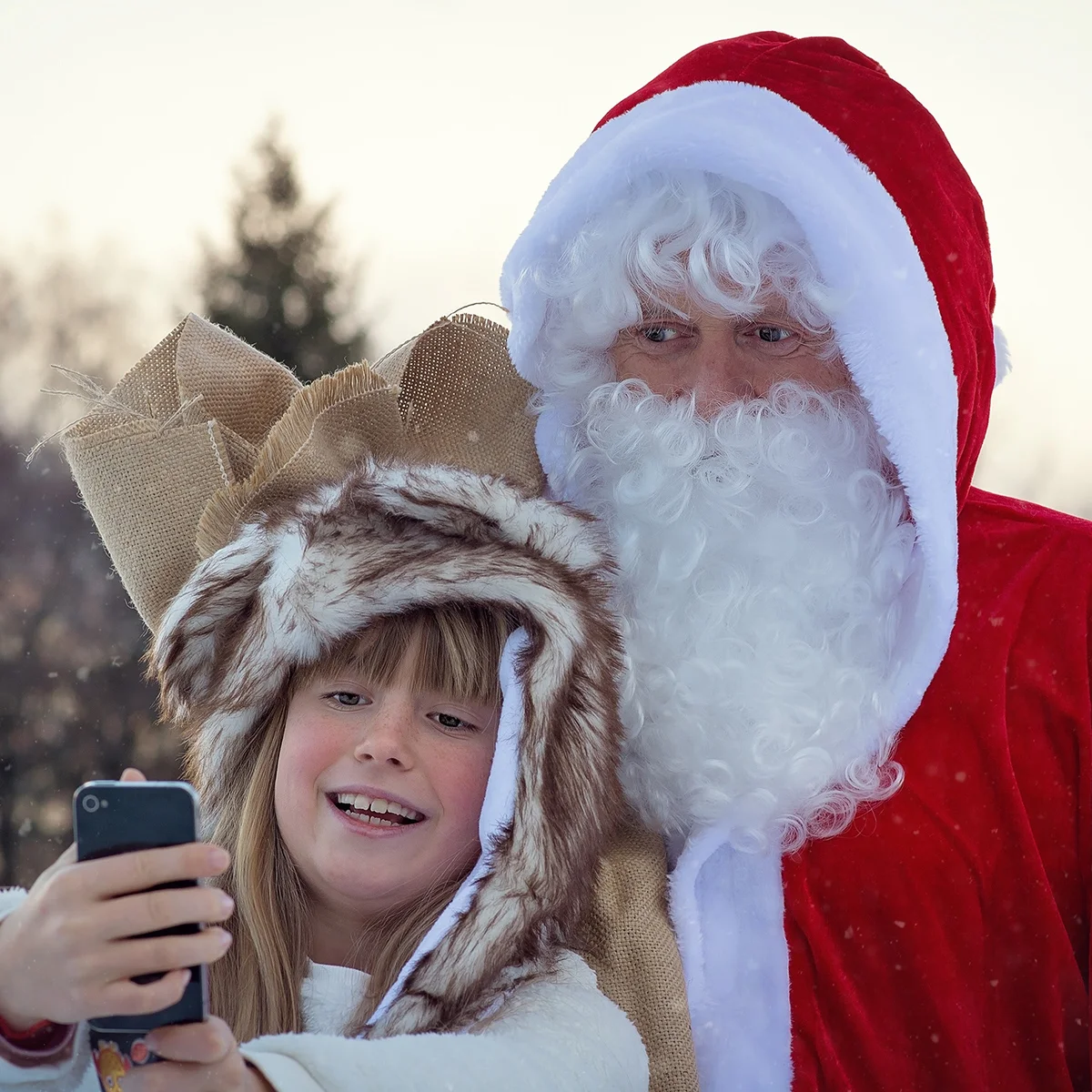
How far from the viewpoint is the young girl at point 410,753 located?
2.12 meters

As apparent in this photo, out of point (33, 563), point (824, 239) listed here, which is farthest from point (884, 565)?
point (33, 563)

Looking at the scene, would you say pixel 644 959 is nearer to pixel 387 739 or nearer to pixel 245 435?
pixel 387 739

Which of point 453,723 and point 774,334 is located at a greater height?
point 774,334

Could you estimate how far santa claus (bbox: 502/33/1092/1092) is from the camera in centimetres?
226

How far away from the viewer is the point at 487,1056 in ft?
6.21

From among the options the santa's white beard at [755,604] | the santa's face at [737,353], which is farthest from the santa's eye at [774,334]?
the santa's white beard at [755,604]

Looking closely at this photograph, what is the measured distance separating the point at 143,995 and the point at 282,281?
14.9 m

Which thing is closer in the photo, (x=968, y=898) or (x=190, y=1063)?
(x=190, y=1063)

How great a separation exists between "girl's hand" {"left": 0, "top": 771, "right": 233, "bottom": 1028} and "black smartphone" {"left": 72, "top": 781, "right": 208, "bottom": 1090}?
1 centimetres

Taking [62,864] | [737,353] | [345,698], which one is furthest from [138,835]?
[737,353]

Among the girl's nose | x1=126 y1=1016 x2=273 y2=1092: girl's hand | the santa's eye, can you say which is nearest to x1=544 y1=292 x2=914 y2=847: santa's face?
the santa's eye

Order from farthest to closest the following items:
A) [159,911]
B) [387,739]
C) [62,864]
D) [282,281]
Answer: [282,281] < [387,739] < [62,864] < [159,911]

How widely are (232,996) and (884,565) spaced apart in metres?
1.53

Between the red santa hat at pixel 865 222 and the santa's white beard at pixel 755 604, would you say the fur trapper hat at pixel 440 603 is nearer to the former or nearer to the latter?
the santa's white beard at pixel 755 604
